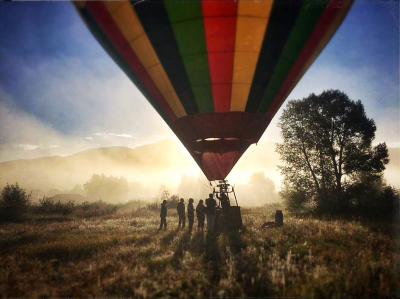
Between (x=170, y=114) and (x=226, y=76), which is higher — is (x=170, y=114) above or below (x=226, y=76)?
below

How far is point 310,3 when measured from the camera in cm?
620

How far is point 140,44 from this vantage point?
695 cm

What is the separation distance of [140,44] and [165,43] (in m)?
0.85

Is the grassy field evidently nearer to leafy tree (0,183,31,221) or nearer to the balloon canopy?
the balloon canopy

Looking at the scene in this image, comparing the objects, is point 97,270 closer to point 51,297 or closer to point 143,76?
point 51,297

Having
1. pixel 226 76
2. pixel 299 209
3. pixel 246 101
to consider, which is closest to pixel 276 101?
pixel 246 101

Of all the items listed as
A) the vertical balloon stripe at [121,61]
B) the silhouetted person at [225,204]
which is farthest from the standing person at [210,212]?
the vertical balloon stripe at [121,61]

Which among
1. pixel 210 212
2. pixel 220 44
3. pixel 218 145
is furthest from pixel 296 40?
pixel 210 212

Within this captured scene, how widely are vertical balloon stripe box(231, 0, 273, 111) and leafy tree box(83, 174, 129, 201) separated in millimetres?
155256

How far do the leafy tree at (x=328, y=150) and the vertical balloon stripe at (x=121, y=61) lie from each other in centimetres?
1615

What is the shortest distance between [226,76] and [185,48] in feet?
5.25

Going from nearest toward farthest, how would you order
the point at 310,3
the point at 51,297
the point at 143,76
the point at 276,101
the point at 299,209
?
the point at 51,297 < the point at 310,3 < the point at 143,76 < the point at 276,101 < the point at 299,209

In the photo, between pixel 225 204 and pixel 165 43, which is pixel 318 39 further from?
pixel 225 204

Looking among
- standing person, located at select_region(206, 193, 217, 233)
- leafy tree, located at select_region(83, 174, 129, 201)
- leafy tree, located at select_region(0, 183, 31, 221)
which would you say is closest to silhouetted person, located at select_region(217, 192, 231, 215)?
standing person, located at select_region(206, 193, 217, 233)
